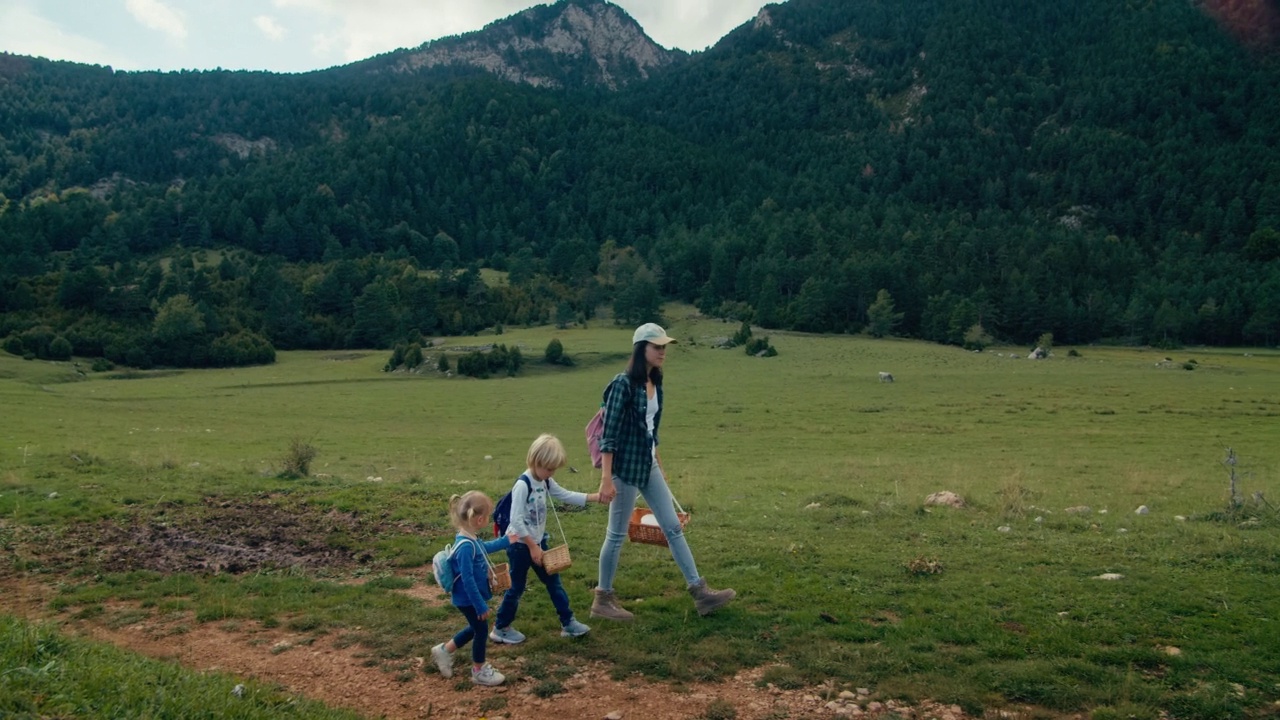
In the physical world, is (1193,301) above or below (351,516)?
above

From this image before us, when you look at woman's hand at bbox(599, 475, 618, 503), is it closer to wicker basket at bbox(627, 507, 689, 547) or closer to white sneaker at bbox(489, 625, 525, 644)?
wicker basket at bbox(627, 507, 689, 547)

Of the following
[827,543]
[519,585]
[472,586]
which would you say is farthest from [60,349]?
[472,586]

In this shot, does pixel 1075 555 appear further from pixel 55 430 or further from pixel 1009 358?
pixel 1009 358

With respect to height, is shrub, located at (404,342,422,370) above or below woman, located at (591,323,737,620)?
below

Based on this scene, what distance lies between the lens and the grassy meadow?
7047mm

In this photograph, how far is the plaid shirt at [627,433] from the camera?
7.81 meters

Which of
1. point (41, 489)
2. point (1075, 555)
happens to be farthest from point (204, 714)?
point (41, 489)

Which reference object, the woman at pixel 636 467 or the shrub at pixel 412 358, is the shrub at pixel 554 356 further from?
the woman at pixel 636 467

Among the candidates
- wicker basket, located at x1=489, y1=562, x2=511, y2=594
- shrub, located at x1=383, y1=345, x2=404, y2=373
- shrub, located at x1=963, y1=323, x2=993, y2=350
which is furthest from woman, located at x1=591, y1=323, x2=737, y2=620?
shrub, located at x1=963, y1=323, x2=993, y2=350

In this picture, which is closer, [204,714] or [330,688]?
[204,714]

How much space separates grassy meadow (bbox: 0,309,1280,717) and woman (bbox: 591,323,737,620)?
0.31 m

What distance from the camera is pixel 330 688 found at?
6.80 m

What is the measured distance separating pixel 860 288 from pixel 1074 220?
117 meters

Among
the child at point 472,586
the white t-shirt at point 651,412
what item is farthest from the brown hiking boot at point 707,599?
the child at point 472,586
